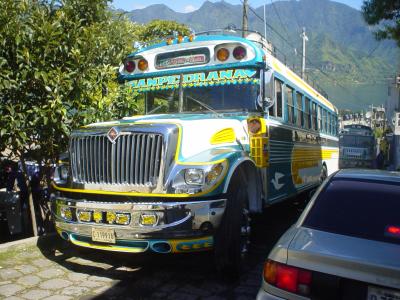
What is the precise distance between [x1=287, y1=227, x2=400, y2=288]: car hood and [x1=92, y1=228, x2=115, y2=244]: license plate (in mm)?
2102

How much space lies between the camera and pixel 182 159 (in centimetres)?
436

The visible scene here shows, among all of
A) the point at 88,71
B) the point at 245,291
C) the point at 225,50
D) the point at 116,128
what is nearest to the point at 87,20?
the point at 88,71

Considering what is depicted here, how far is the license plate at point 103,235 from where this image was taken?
4.30m

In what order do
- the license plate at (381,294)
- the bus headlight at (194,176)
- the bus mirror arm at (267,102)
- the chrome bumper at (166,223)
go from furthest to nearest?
the bus mirror arm at (267,102), the bus headlight at (194,176), the chrome bumper at (166,223), the license plate at (381,294)

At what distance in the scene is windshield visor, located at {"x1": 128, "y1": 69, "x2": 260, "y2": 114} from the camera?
5883 mm

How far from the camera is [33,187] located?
26.6 ft

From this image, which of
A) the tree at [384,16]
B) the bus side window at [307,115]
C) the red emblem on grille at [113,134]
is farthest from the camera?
the tree at [384,16]

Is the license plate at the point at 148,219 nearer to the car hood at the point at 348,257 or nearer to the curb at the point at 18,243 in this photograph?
the car hood at the point at 348,257

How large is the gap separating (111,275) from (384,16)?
8.95 meters

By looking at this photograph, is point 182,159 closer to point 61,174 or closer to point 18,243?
point 61,174

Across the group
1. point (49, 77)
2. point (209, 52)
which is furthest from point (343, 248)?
point (49, 77)

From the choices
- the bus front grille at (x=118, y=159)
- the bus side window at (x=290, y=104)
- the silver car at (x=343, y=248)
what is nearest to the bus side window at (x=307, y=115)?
the bus side window at (x=290, y=104)

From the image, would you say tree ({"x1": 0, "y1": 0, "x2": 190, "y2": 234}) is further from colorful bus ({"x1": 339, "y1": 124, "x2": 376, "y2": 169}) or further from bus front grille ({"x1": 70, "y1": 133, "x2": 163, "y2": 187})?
colorful bus ({"x1": 339, "y1": 124, "x2": 376, "y2": 169})

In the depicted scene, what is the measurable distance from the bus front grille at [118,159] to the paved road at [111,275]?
1143 millimetres
